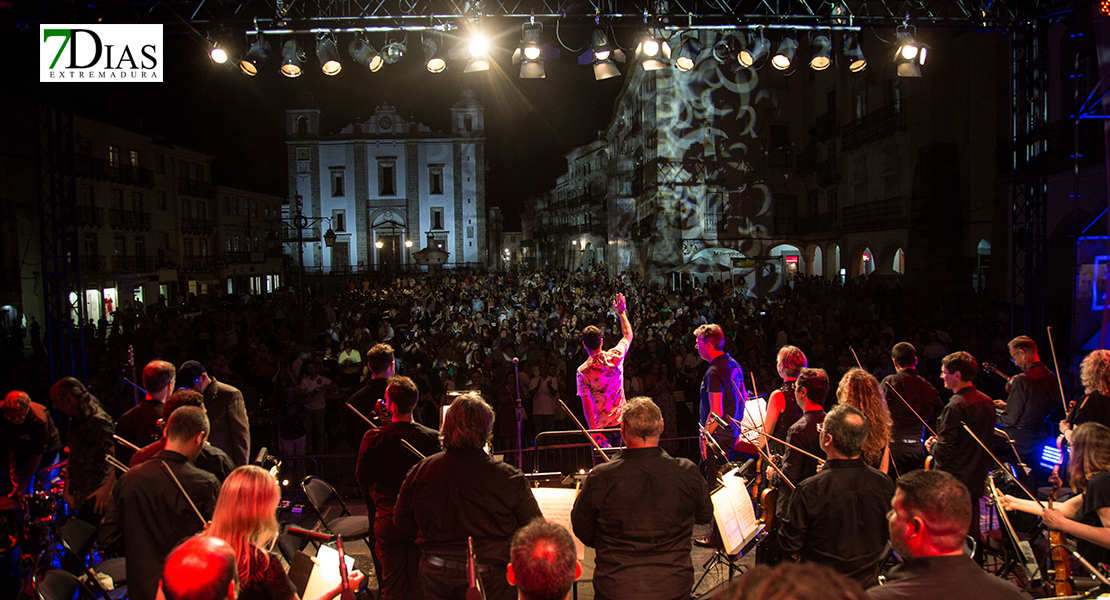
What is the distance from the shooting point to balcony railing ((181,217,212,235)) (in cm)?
3579

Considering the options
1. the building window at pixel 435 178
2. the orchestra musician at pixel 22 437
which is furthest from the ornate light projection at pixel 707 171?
the orchestra musician at pixel 22 437

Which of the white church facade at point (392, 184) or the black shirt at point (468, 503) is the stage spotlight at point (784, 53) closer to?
the black shirt at point (468, 503)

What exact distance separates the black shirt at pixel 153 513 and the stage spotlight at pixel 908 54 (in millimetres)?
8817

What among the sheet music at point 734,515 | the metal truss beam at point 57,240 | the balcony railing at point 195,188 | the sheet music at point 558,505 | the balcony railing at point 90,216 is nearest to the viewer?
the sheet music at point 734,515

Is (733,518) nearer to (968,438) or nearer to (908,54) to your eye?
(968,438)

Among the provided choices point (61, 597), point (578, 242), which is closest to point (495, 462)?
point (61, 597)

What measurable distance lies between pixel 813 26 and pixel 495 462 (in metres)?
7.32

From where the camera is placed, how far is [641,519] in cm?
291

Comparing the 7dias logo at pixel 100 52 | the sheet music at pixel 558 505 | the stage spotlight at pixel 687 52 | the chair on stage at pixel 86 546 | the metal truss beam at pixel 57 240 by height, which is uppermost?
the stage spotlight at pixel 687 52

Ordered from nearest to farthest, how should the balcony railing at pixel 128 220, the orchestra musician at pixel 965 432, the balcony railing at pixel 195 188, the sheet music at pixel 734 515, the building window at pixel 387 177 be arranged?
the sheet music at pixel 734 515
the orchestra musician at pixel 965 432
the balcony railing at pixel 128 220
the balcony railing at pixel 195 188
the building window at pixel 387 177

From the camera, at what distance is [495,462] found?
122 inches

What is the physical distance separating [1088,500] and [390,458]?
3668 mm

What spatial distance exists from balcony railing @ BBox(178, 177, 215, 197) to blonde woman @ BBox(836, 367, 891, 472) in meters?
38.6

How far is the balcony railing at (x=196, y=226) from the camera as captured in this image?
3579 centimetres
